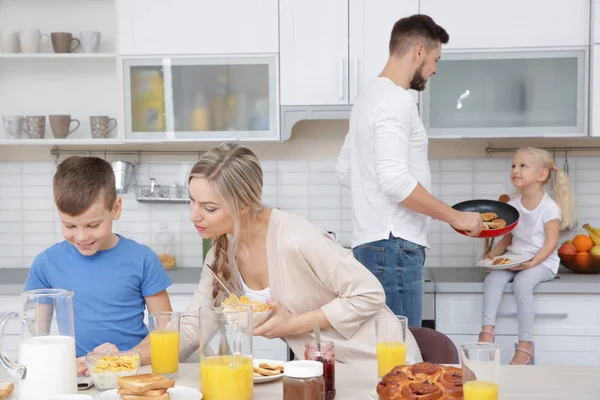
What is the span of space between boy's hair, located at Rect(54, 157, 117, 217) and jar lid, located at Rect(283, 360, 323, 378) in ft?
2.69

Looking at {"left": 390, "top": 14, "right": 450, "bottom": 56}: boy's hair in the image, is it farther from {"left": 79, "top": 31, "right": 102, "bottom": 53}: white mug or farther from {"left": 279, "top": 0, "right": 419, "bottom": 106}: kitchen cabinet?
{"left": 79, "top": 31, "right": 102, "bottom": 53}: white mug

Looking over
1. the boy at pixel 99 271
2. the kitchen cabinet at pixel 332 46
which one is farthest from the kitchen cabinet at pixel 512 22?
the boy at pixel 99 271

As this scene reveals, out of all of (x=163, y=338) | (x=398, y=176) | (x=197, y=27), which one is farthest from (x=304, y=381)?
(x=197, y=27)

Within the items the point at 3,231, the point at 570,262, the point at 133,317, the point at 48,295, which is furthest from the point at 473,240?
the point at 48,295

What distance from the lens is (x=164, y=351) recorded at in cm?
158

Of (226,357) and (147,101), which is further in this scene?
(147,101)

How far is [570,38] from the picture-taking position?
3.15 metres

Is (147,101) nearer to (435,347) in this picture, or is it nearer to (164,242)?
(164,242)

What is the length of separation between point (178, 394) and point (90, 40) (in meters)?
2.28

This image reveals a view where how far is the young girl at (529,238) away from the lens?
118 inches

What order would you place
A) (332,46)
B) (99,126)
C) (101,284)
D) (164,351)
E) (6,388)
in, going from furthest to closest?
(99,126) < (332,46) < (101,284) < (164,351) < (6,388)

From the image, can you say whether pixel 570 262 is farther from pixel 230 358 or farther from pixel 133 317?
pixel 230 358

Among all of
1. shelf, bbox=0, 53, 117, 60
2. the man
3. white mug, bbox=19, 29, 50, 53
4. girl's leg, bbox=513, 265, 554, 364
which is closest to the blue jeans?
the man

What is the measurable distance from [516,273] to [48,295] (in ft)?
7.05
